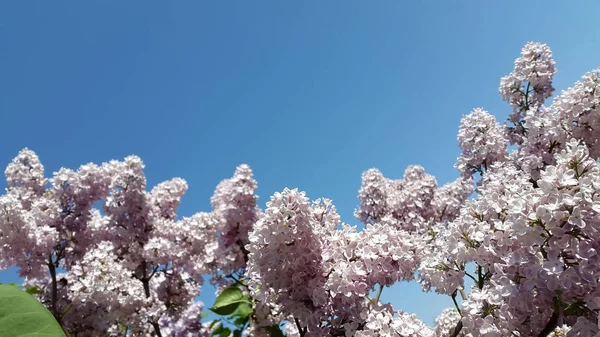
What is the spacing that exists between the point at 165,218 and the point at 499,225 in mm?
7696

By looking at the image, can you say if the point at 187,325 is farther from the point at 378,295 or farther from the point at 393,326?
the point at 393,326

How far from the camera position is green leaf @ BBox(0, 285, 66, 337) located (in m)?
2.06

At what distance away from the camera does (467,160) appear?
263 inches

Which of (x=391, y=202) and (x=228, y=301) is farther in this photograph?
(x=391, y=202)

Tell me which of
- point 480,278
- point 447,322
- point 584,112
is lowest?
point 480,278

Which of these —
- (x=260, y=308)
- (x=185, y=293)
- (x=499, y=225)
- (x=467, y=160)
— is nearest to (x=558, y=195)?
(x=499, y=225)

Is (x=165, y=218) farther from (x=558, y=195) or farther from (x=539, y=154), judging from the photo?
(x=558, y=195)

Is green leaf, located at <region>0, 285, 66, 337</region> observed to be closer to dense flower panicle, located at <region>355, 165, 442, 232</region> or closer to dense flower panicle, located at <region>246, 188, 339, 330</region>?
dense flower panicle, located at <region>246, 188, 339, 330</region>

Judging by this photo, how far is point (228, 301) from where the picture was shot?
675 centimetres

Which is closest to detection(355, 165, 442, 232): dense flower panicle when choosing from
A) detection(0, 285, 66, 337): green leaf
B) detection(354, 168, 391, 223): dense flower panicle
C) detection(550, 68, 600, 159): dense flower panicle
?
detection(354, 168, 391, 223): dense flower panicle

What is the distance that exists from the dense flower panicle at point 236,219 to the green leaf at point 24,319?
18.1 ft

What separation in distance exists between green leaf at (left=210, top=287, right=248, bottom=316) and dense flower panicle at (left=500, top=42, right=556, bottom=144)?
4.31m

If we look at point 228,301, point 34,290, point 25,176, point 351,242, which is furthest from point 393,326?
point 25,176

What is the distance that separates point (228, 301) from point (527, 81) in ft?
16.8
